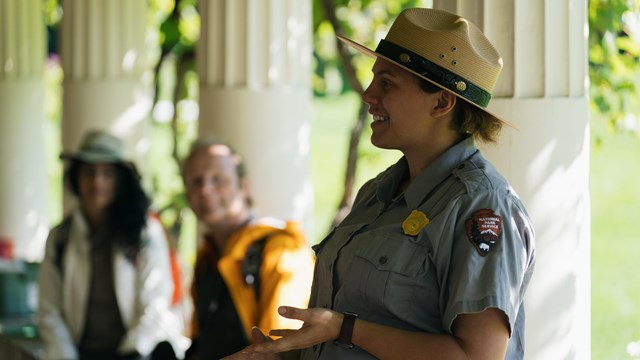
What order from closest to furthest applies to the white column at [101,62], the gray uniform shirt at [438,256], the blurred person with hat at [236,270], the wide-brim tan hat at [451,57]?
the gray uniform shirt at [438,256], the wide-brim tan hat at [451,57], the blurred person with hat at [236,270], the white column at [101,62]

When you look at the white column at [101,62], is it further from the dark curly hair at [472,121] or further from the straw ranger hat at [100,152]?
the dark curly hair at [472,121]

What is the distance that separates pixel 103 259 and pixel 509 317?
314 cm

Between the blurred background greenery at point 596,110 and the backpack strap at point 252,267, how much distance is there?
126 cm

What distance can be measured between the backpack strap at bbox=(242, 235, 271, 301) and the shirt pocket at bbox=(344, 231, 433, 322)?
62.1 inches

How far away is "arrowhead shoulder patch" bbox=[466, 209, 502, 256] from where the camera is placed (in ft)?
7.79

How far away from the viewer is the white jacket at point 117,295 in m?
5.08

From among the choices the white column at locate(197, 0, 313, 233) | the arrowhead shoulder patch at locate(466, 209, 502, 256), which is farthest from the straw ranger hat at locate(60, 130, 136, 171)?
the arrowhead shoulder patch at locate(466, 209, 502, 256)

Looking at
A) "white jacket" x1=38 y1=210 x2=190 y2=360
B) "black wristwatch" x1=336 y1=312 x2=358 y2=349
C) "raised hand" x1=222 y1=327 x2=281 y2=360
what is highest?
"black wristwatch" x1=336 y1=312 x2=358 y2=349

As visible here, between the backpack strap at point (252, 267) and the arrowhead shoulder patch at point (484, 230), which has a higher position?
the arrowhead shoulder patch at point (484, 230)

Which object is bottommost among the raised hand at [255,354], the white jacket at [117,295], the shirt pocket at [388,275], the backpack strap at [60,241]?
the white jacket at [117,295]

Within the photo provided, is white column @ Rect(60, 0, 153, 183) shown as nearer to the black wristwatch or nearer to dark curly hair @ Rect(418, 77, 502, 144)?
dark curly hair @ Rect(418, 77, 502, 144)

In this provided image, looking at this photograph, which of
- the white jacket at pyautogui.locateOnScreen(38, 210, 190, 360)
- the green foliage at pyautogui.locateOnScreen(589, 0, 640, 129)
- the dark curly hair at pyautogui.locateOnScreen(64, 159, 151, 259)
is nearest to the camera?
the white jacket at pyautogui.locateOnScreen(38, 210, 190, 360)

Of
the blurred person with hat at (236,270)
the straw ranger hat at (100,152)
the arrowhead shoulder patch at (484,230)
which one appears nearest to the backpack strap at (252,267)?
the blurred person with hat at (236,270)

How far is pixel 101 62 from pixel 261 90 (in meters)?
2.05
